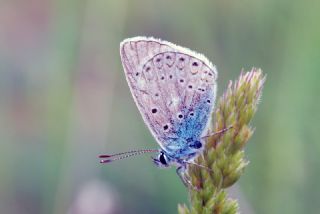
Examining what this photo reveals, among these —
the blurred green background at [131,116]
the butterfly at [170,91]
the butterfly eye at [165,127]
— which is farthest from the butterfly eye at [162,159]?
the blurred green background at [131,116]

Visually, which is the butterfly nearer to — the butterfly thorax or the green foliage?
the butterfly thorax

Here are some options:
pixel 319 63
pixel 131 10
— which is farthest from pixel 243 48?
pixel 131 10

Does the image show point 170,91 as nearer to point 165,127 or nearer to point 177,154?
point 165,127

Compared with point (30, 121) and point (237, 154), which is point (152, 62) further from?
point (30, 121)

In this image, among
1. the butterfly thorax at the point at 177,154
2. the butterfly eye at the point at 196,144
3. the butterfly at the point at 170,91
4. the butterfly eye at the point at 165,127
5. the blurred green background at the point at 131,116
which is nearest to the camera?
the butterfly eye at the point at 196,144

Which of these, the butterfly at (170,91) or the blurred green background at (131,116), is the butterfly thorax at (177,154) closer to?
the butterfly at (170,91)

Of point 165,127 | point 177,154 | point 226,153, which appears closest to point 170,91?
point 165,127
